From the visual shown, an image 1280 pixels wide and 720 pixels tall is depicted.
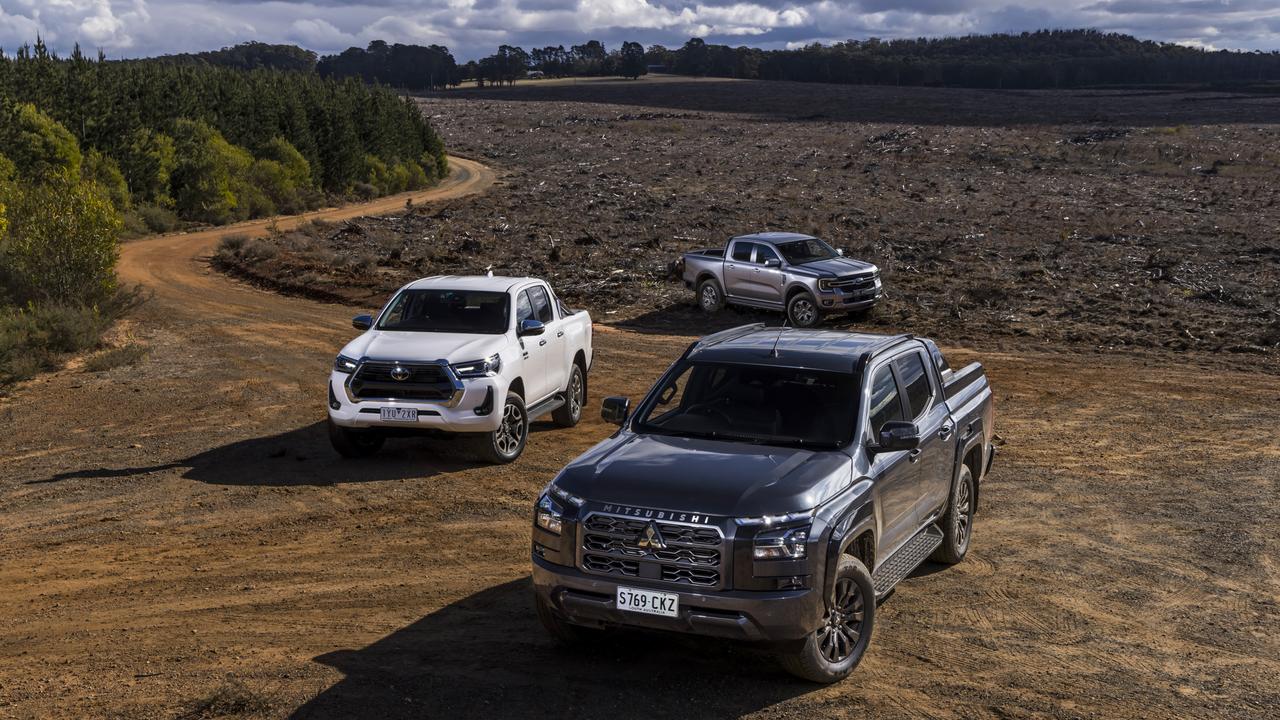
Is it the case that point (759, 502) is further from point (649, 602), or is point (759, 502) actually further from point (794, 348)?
point (794, 348)

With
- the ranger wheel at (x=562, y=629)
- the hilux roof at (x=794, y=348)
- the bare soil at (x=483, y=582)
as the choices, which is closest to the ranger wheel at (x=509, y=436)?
the bare soil at (x=483, y=582)

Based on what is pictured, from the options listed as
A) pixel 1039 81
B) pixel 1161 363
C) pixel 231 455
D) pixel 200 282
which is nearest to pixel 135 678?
pixel 231 455

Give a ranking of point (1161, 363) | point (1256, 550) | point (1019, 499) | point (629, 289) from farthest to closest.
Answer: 1. point (629, 289)
2. point (1161, 363)
3. point (1019, 499)
4. point (1256, 550)

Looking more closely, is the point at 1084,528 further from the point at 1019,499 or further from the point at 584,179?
the point at 584,179

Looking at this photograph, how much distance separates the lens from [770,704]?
22.8 ft

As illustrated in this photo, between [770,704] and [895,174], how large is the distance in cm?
5624

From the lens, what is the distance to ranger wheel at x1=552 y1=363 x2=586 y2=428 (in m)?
15.4

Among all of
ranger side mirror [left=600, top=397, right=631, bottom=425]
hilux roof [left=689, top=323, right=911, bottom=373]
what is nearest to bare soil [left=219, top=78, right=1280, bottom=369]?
hilux roof [left=689, top=323, right=911, bottom=373]

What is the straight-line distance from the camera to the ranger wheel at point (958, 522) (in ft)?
30.7

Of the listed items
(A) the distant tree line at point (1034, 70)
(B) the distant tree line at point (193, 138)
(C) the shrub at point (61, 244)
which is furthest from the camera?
(A) the distant tree line at point (1034, 70)

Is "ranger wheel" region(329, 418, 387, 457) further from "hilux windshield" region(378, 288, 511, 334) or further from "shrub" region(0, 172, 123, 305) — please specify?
"shrub" region(0, 172, 123, 305)

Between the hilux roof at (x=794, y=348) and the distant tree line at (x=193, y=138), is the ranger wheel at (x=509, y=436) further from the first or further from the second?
the distant tree line at (x=193, y=138)

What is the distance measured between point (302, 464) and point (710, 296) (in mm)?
13421

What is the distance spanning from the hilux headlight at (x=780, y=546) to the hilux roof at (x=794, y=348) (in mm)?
1677
